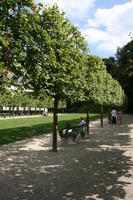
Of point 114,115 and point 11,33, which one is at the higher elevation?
point 11,33

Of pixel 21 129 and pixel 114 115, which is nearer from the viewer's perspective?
pixel 21 129

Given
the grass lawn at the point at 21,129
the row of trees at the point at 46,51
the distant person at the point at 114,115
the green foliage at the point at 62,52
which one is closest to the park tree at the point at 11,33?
the row of trees at the point at 46,51

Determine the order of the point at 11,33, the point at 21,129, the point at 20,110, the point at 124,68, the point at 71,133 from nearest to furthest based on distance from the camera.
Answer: the point at 11,33 → the point at 71,133 → the point at 21,129 → the point at 20,110 → the point at 124,68

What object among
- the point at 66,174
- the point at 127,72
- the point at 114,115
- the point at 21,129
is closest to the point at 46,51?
the point at 66,174

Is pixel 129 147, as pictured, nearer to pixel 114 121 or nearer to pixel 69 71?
pixel 69 71

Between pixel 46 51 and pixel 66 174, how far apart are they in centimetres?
419

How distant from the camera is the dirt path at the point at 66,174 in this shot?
19.8ft

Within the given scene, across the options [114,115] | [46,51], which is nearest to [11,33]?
[46,51]

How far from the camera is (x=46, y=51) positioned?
8.79m

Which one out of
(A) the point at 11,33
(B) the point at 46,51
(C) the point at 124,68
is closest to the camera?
(A) the point at 11,33

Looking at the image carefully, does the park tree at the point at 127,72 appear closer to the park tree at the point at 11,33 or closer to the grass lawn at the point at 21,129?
the grass lawn at the point at 21,129

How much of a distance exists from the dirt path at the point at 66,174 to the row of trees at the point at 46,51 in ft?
5.38

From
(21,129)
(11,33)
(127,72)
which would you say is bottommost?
(21,129)

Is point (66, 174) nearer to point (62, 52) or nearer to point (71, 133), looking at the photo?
point (62, 52)
